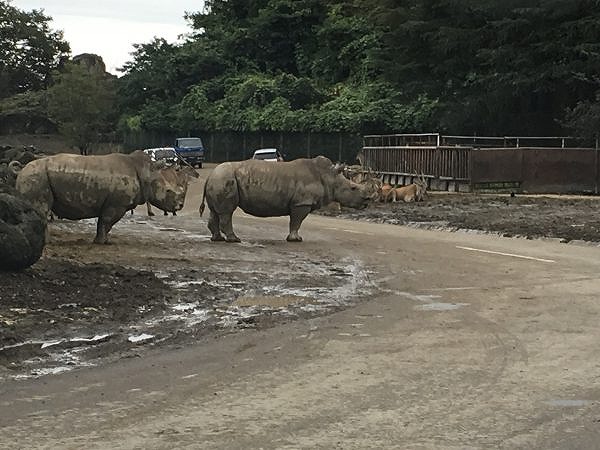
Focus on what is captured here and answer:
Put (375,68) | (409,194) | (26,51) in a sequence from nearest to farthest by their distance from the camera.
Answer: (409,194)
(375,68)
(26,51)

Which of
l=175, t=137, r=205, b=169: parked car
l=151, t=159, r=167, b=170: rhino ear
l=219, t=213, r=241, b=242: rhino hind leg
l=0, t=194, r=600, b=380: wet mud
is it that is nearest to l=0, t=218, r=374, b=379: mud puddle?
l=0, t=194, r=600, b=380: wet mud

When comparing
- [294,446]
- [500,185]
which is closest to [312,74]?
[500,185]

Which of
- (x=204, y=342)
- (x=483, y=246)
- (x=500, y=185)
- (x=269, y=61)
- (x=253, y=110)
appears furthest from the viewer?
(x=269, y=61)

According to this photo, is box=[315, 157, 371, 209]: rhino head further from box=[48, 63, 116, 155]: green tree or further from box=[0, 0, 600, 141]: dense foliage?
box=[48, 63, 116, 155]: green tree

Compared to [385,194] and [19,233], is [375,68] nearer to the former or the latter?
[385,194]

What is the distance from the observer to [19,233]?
36.0ft

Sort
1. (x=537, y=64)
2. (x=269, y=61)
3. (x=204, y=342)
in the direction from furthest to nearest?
(x=269, y=61)
(x=537, y=64)
(x=204, y=342)

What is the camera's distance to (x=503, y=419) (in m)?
6.46

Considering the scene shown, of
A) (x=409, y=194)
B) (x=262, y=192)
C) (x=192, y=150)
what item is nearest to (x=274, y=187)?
(x=262, y=192)

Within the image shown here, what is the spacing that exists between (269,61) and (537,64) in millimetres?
32491

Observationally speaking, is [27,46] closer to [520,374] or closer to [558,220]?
[558,220]

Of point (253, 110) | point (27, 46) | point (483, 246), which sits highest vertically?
point (27, 46)

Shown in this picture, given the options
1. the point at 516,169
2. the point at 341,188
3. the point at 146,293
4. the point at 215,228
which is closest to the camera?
the point at 146,293

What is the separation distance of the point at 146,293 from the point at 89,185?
5.53 metres
